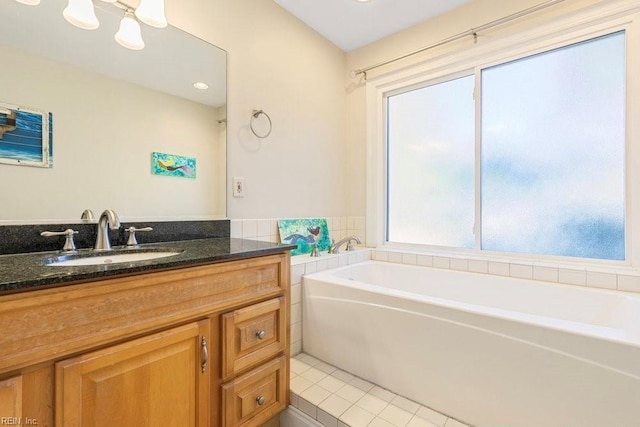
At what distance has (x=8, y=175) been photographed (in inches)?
43.3

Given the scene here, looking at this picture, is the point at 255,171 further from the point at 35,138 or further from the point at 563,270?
the point at 563,270

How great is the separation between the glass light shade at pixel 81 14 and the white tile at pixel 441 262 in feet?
7.77

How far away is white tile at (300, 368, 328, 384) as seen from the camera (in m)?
1.58

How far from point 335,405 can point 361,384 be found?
222mm

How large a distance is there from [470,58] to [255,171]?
1.74 m

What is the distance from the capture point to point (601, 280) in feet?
5.38

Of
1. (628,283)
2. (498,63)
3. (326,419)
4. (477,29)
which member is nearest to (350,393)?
(326,419)

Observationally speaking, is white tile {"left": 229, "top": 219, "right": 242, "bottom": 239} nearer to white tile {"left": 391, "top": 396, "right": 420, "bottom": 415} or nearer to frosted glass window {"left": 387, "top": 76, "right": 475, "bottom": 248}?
white tile {"left": 391, "top": 396, "right": 420, "bottom": 415}

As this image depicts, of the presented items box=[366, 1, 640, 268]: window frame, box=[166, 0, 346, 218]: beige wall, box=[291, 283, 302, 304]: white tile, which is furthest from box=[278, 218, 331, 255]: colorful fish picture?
box=[366, 1, 640, 268]: window frame

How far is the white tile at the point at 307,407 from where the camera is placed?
1360 mm

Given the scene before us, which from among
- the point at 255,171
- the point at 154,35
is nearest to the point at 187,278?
the point at 255,171

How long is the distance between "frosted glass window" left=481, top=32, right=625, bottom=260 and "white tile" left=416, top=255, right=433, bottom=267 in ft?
1.36

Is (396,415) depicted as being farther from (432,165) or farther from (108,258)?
(432,165)

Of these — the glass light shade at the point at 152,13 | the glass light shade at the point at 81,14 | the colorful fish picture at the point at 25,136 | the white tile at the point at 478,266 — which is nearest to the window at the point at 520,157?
the white tile at the point at 478,266
